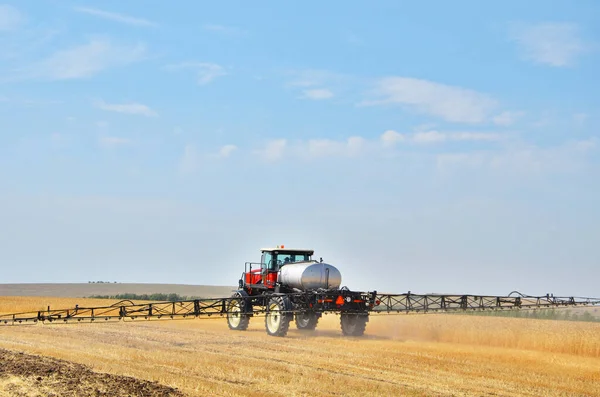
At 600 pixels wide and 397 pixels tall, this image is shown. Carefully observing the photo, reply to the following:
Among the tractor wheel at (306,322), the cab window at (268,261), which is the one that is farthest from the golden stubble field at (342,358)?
the cab window at (268,261)

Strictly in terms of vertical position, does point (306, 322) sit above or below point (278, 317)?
below

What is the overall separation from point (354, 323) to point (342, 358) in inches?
329

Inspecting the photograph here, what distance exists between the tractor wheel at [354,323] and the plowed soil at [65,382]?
13173 mm

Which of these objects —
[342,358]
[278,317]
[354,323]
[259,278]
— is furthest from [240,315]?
[342,358]

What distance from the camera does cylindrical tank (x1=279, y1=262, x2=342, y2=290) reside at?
2947cm

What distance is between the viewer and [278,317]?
2842cm

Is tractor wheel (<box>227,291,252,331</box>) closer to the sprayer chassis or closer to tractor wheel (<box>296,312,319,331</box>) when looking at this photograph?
the sprayer chassis

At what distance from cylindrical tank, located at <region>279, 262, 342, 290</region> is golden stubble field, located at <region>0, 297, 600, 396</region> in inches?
78.8

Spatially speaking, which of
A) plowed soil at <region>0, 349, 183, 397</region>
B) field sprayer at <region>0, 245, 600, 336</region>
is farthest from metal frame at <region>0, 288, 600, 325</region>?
plowed soil at <region>0, 349, 183, 397</region>

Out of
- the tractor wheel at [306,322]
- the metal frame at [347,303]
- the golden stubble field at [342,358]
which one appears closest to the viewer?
the golden stubble field at [342,358]

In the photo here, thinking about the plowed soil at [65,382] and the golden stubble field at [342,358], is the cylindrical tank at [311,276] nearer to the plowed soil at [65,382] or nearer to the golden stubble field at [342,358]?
the golden stubble field at [342,358]

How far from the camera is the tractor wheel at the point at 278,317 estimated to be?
27.7m

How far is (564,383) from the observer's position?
17.4 metres

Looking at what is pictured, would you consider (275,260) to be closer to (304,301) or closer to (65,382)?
(304,301)
